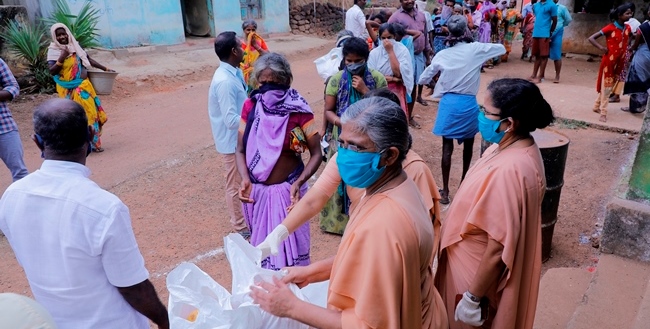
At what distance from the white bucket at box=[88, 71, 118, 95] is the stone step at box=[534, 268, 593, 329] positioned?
751cm

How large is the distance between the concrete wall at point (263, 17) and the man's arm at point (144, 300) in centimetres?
1398

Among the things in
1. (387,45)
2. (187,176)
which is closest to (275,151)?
(387,45)

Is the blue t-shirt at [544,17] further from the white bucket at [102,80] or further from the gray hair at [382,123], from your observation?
the gray hair at [382,123]

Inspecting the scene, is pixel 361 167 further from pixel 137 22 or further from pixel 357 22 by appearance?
pixel 137 22

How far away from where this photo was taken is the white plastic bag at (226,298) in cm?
184

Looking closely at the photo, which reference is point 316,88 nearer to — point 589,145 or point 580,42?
point 589,145

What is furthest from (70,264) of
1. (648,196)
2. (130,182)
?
(130,182)

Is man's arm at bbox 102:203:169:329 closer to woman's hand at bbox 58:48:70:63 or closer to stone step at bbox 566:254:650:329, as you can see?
stone step at bbox 566:254:650:329

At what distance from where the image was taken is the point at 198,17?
15.5 meters

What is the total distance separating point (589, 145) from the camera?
678 centimetres

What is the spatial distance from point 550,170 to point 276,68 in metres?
2.31

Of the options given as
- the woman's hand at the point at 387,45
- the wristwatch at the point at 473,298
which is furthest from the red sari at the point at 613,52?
the wristwatch at the point at 473,298

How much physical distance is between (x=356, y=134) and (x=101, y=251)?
39.4 inches

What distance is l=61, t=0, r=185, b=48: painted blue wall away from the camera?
1200 centimetres
